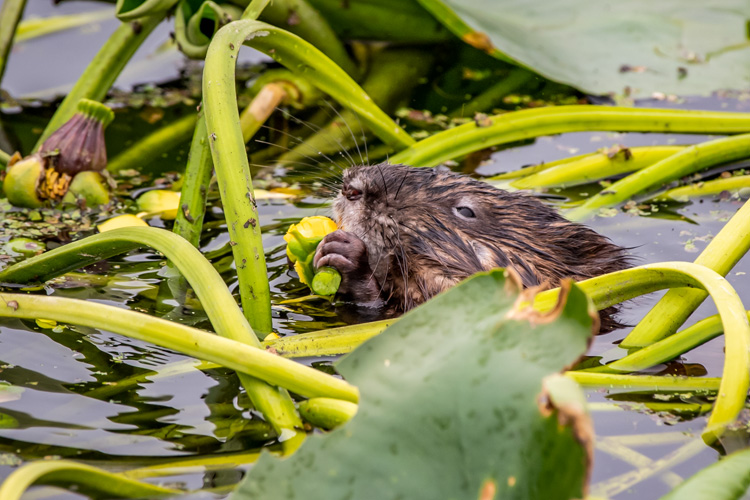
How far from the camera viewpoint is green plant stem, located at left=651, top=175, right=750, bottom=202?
13.2 feet

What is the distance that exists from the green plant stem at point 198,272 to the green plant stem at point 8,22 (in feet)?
6.89

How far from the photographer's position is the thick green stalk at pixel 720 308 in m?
2.15

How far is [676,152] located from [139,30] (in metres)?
2.69

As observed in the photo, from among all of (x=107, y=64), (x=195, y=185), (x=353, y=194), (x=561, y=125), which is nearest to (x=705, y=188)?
(x=561, y=125)

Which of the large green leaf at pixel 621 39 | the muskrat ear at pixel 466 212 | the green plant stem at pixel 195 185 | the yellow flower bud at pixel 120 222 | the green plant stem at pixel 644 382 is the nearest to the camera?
the green plant stem at pixel 644 382

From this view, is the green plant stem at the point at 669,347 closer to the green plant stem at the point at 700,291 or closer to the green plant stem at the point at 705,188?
the green plant stem at the point at 700,291

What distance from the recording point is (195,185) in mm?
3096

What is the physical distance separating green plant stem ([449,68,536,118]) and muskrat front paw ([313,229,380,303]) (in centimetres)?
222

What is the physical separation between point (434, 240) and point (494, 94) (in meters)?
2.59

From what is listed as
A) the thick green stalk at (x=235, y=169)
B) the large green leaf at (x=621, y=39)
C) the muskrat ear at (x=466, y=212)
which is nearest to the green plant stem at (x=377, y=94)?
the large green leaf at (x=621, y=39)

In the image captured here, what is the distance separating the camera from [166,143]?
4918 millimetres

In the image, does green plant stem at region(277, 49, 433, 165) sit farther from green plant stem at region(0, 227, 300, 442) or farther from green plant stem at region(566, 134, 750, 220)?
green plant stem at region(0, 227, 300, 442)

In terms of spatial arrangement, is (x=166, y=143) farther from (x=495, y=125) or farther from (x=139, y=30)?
(x=495, y=125)

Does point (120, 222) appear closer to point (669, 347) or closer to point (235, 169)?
point (235, 169)
